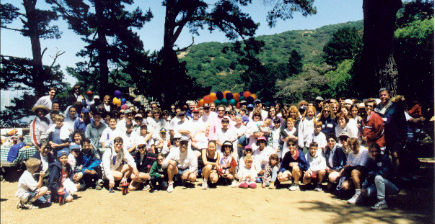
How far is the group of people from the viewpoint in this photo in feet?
15.3

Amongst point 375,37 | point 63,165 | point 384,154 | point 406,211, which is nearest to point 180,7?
point 375,37

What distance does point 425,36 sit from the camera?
1236cm

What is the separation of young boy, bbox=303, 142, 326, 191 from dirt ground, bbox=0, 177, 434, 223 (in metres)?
0.25

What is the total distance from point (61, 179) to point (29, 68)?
8485 millimetres

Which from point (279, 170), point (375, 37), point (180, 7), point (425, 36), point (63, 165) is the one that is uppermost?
point (180, 7)

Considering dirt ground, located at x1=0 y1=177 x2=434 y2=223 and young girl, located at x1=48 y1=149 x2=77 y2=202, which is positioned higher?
young girl, located at x1=48 y1=149 x2=77 y2=202

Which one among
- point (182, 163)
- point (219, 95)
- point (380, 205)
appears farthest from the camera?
point (219, 95)

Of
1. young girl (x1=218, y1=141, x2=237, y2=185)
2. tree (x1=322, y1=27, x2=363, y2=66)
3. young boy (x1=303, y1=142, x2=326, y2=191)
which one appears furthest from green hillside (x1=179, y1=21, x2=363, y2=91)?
young boy (x1=303, y1=142, x2=326, y2=191)

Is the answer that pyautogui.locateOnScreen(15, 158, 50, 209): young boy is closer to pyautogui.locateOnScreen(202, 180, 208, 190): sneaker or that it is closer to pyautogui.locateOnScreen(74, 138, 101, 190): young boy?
pyautogui.locateOnScreen(74, 138, 101, 190): young boy

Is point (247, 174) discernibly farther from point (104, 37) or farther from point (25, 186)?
point (104, 37)

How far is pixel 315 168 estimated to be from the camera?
5336 millimetres

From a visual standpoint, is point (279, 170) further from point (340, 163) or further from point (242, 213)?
point (242, 213)

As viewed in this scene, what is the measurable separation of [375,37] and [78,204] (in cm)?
745

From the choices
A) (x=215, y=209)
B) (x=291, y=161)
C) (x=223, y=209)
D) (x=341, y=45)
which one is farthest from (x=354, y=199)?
(x=341, y=45)
